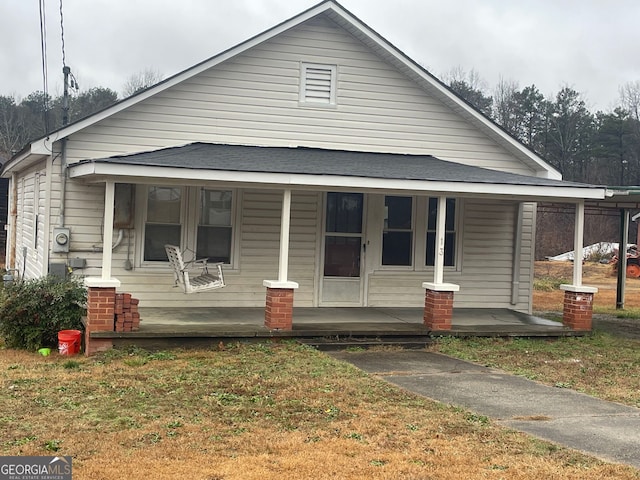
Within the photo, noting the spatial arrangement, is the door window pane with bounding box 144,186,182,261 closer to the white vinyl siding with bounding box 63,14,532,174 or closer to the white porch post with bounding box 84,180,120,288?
the white vinyl siding with bounding box 63,14,532,174

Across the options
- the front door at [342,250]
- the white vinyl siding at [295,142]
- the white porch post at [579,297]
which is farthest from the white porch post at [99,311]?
the white porch post at [579,297]

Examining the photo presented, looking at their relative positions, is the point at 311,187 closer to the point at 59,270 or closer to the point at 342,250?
the point at 342,250

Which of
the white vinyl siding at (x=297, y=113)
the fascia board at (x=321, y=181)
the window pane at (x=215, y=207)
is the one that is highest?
the white vinyl siding at (x=297, y=113)

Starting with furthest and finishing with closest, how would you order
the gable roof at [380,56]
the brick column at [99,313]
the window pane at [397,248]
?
1. the window pane at [397,248]
2. the gable roof at [380,56]
3. the brick column at [99,313]

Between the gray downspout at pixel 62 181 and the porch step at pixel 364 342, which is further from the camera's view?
the gray downspout at pixel 62 181

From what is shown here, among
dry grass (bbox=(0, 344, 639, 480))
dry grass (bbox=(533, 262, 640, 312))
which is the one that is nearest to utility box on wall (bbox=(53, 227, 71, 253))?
dry grass (bbox=(0, 344, 639, 480))

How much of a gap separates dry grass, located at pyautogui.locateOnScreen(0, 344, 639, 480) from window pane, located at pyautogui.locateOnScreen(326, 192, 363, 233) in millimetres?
4519

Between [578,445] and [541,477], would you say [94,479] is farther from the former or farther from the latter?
[578,445]

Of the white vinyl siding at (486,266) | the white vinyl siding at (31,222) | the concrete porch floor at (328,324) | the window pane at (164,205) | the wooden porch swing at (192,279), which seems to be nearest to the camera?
the concrete porch floor at (328,324)

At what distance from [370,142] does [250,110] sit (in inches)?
85.4

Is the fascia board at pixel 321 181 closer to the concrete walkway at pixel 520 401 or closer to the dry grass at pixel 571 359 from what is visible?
the dry grass at pixel 571 359

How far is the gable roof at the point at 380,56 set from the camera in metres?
11.4

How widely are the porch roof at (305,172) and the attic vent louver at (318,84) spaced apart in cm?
100

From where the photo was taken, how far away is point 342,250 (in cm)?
1295
